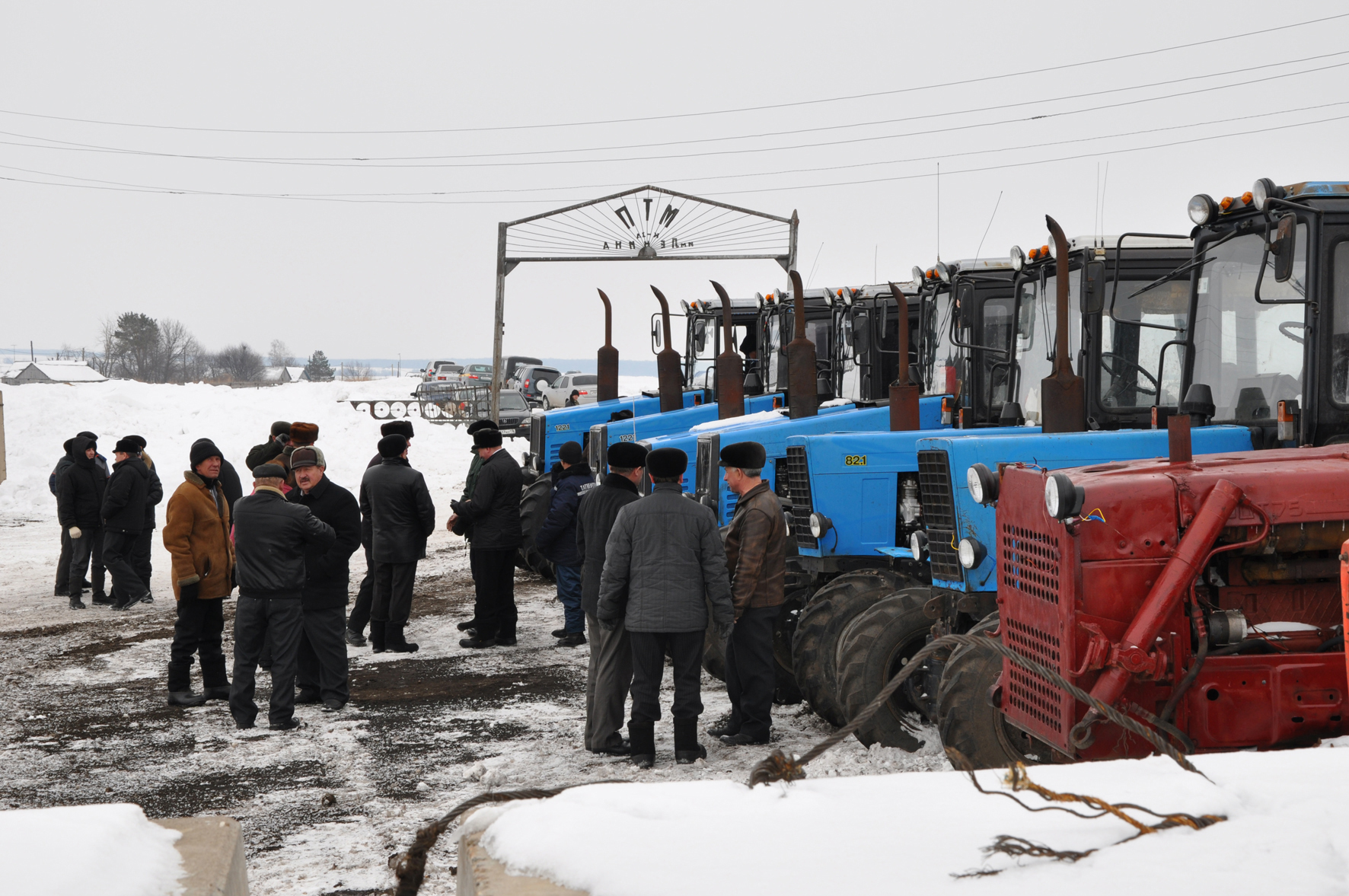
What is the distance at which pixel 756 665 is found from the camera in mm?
7363

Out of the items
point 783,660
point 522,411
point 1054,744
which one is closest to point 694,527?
point 783,660

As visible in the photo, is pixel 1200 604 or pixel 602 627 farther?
pixel 602 627

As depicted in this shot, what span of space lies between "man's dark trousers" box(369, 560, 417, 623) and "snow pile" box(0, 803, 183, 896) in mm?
7119

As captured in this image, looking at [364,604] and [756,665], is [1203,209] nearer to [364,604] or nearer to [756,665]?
[756,665]

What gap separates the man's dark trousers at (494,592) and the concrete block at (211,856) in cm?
713

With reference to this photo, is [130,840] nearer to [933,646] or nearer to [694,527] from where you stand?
[933,646]

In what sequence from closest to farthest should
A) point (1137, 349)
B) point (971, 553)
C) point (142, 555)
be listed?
point (971, 553)
point (1137, 349)
point (142, 555)

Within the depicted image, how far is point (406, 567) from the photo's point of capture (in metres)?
10.2

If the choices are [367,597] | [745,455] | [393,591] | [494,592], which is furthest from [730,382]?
A: [745,455]

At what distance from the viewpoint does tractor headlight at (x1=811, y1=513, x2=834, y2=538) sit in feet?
26.6

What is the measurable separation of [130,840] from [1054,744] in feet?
10.8

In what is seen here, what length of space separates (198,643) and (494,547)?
264 cm

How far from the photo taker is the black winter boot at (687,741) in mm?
7031

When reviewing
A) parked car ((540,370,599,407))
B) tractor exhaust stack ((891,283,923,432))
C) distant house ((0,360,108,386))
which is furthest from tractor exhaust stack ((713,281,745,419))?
distant house ((0,360,108,386))
